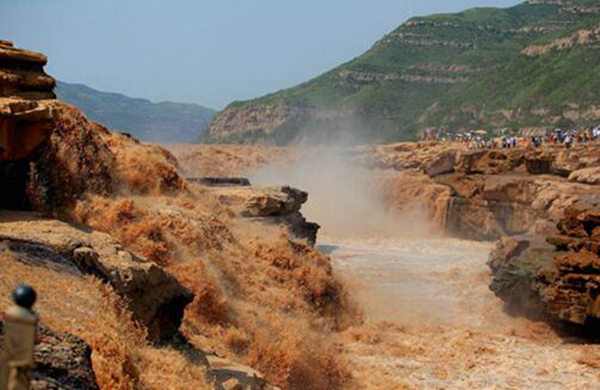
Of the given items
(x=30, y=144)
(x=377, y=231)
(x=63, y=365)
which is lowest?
(x=377, y=231)

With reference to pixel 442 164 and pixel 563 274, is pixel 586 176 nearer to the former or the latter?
pixel 442 164

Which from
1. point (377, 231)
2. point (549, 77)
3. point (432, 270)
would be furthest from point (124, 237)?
point (549, 77)

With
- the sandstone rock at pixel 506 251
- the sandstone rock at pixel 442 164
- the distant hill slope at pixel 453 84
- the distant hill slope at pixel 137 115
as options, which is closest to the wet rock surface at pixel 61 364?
the sandstone rock at pixel 506 251

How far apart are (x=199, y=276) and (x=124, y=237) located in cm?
115

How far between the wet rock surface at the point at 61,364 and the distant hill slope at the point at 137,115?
8292 centimetres

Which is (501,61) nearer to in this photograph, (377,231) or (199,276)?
(377,231)

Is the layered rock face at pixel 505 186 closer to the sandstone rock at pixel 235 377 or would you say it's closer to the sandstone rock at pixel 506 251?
the sandstone rock at pixel 506 251

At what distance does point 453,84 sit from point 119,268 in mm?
95073

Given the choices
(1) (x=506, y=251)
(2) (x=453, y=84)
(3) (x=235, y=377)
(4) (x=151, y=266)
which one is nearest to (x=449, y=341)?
(1) (x=506, y=251)

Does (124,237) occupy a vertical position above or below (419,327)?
above

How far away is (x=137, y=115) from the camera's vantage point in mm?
109875

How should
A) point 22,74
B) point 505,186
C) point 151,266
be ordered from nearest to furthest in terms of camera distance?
point 151,266 < point 22,74 < point 505,186

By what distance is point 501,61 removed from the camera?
95.9 m

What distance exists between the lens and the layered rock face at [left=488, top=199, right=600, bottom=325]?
13.2m
